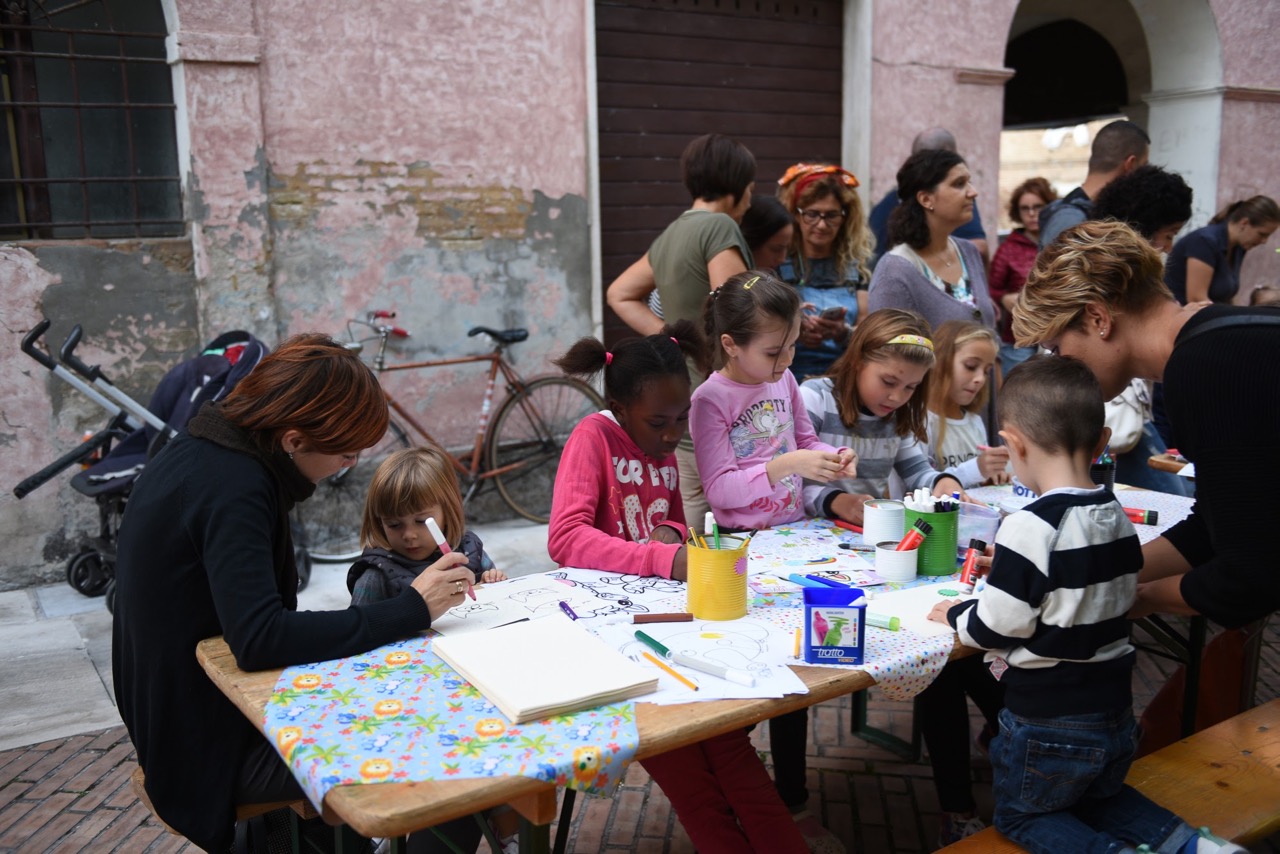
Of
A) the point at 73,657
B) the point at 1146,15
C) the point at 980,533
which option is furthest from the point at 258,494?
the point at 1146,15

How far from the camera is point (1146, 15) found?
9.21 m

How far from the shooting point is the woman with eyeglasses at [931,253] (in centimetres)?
405

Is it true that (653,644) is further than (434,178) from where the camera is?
No

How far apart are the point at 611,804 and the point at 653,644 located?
1414mm

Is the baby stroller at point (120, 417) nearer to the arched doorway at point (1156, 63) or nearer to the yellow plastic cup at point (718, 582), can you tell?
the yellow plastic cup at point (718, 582)

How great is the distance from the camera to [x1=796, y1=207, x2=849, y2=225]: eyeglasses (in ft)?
14.8

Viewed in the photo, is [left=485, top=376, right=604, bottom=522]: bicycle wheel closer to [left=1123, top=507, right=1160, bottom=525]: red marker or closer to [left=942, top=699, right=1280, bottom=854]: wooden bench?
[left=1123, top=507, right=1160, bottom=525]: red marker

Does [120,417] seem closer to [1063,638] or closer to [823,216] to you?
[823,216]

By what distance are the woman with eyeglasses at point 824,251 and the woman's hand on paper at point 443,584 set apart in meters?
2.48

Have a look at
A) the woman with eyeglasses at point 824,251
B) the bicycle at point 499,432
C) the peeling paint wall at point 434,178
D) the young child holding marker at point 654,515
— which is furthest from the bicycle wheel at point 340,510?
the young child holding marker at point 654,515

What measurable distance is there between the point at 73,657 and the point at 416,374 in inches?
91.8

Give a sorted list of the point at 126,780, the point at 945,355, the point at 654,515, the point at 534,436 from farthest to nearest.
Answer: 1. the point at 534,436
2. the point at 945,355
3. the point at 126,780
4. the point at 654,515

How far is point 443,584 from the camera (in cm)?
211

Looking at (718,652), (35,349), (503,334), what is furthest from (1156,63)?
(718,652)
